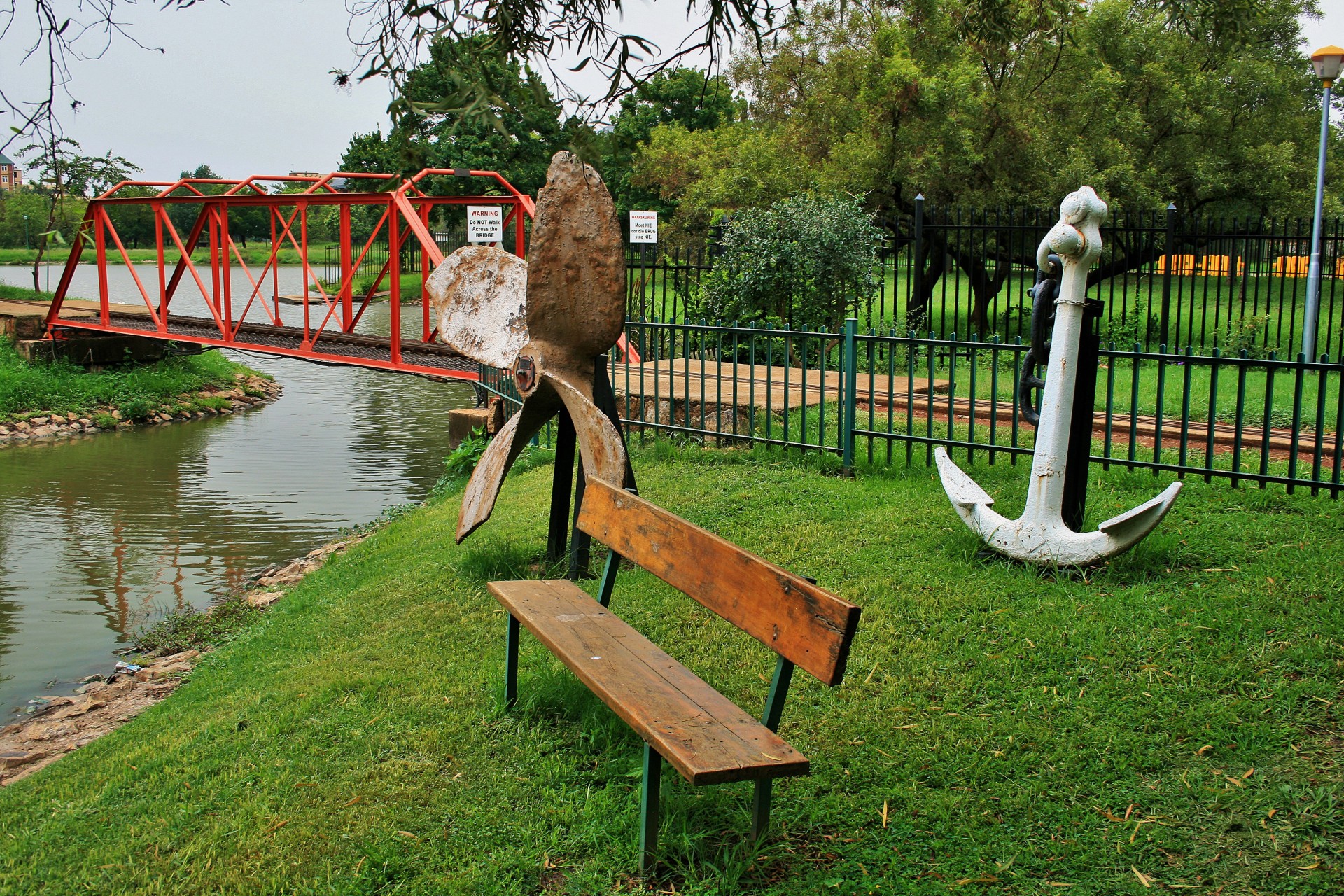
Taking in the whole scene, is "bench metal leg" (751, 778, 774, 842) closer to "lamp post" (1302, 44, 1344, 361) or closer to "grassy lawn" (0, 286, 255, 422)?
"lamp post" (1302, 44, 1344, 361)

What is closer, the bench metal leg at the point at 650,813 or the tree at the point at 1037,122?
the bench metal leg at the point at 650,813

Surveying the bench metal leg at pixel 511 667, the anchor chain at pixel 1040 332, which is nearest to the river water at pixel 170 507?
the bench metal leg at pixel 511 667

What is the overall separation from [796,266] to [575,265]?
6.99 m

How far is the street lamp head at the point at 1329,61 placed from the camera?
448 inches

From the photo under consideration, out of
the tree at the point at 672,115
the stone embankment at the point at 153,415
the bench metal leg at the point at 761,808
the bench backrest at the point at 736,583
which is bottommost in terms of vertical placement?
the stone embankment at the point at 153,415

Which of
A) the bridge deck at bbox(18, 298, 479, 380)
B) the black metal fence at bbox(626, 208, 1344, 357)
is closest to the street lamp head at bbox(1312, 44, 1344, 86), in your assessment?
the black metal fence at bbox(626, 208, 1344, 357)

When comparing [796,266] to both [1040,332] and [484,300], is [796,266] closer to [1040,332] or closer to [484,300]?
[484,300]

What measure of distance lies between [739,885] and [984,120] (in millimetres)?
16348

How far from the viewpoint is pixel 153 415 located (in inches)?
680

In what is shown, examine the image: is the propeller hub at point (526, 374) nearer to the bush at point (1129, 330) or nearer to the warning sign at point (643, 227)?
the warning sign at point (643, 227)

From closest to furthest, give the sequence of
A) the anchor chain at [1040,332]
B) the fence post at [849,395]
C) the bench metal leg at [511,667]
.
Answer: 1. the bench metal leg at [511,667]
2. the anchor chain at [1040,332]
3. the fence post at [849,395]

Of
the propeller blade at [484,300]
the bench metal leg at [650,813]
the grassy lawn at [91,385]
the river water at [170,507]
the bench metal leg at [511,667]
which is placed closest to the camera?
the bench metal leg at [650,813]

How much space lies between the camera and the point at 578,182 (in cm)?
500

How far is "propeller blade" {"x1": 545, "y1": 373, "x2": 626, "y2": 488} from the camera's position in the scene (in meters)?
4.83
